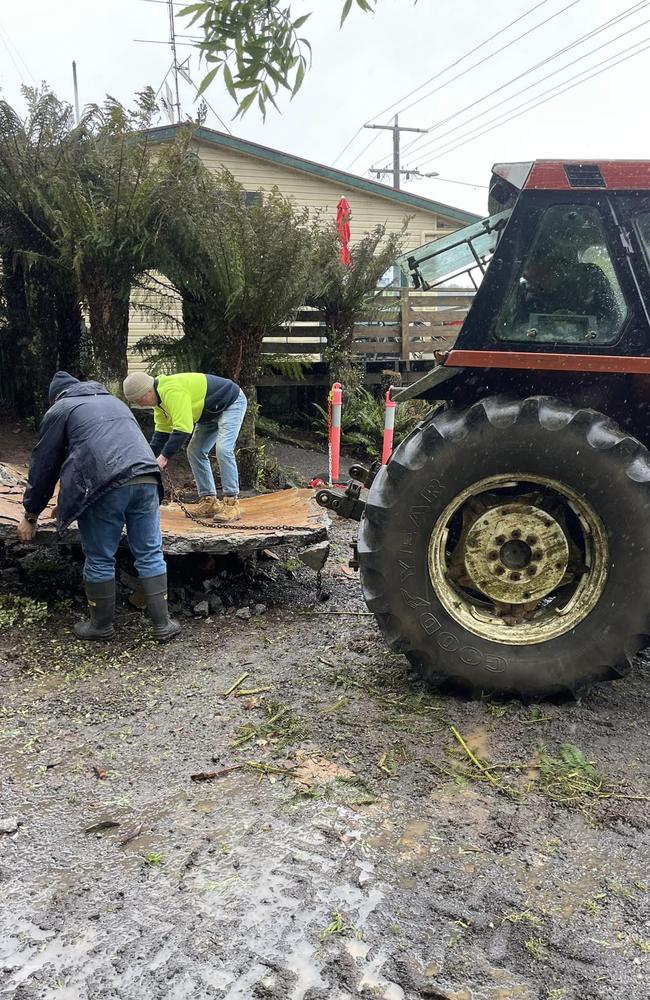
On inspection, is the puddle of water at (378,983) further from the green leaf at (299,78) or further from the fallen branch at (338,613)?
the fallen branch at (338,613)

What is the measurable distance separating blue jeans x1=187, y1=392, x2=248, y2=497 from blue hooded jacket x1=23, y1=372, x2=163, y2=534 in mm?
1782

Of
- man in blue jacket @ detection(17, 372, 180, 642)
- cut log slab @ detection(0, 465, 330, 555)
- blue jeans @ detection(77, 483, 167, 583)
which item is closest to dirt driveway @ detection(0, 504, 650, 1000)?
man in blue jacket @ detection(17, 372, 180, 642)

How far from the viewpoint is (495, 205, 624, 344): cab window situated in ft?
10.6

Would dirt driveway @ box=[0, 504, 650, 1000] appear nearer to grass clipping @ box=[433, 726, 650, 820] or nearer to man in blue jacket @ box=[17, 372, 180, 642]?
grass clipping @ box=[433, 726, 650, 820]

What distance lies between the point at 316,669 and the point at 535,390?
185 cm

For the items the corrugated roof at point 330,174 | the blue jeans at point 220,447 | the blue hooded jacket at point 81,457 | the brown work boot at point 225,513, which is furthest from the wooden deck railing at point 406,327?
the blue hooded jacket at point 81,457

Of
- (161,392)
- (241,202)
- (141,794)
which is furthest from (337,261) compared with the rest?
(141,794)

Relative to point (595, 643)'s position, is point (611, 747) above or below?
below

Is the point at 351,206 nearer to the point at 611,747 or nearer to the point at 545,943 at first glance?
the point at 611,747

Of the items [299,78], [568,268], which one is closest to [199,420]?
[568,268]

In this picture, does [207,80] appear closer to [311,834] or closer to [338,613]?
[311,834]

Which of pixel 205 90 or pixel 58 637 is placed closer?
pixel 205 90

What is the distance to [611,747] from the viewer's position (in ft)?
9.96

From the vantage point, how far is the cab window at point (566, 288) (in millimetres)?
3246
